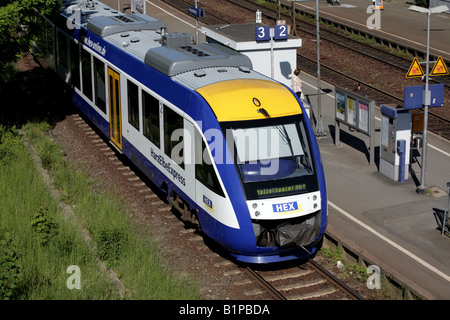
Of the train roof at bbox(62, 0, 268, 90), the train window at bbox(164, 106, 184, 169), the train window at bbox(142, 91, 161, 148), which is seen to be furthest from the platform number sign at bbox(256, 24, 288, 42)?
the train window at bbox(164, 106, 184, 169)

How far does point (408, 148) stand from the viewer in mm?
16625

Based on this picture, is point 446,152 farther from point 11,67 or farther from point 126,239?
point 11,67

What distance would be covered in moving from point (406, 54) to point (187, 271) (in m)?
21.3

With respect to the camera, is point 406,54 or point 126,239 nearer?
point 126,239

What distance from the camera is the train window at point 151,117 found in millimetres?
14075

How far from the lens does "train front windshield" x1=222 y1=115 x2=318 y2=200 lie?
11.4 m

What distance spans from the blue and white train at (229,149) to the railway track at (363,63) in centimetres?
951

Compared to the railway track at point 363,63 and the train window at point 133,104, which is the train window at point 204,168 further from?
the railway track at point 363,63

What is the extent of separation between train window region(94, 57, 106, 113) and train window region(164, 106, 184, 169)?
4.50m

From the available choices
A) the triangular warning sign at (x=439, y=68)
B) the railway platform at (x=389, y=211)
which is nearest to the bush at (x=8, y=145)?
the railway platform at (x=389, y=211)

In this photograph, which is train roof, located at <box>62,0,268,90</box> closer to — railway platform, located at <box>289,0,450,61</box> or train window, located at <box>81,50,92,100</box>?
train window, located at <box>81,50,92,100</box>

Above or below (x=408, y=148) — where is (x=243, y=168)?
above

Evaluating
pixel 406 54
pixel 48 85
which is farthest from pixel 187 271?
pixel 406 54

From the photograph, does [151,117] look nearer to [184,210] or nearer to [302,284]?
[184,210]
